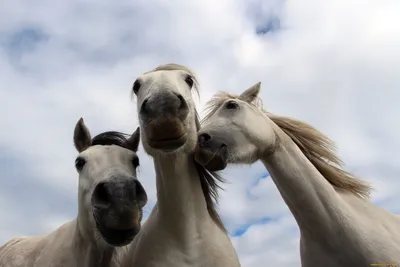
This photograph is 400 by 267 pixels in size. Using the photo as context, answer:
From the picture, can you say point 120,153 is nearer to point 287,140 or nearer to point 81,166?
point 81,166

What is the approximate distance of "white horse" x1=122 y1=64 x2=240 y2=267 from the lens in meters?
4.04

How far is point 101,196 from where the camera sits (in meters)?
3.76

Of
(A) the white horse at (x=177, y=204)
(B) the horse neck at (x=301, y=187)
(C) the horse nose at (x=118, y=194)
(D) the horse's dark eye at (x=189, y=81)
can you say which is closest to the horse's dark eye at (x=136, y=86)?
(A) the white horse at (x=177, y=204)

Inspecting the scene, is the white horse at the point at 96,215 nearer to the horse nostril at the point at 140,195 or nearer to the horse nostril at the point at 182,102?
the horse nostril at the point at 140,195

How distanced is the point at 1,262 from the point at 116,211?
7.66 ft

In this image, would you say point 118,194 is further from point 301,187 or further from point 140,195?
point 301,187

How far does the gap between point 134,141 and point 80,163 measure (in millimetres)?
834

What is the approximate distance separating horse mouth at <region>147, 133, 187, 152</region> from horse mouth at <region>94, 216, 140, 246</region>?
0.70m

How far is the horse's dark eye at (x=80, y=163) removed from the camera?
436cm

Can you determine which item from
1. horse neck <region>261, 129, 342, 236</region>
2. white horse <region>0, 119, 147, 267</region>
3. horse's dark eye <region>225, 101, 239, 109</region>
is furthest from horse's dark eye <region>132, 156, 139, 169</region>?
horse neck <region>261, 129, 342, 236</region>

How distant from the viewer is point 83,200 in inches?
166

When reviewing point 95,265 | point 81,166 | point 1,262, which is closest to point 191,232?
point 95,265

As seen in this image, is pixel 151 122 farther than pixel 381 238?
No

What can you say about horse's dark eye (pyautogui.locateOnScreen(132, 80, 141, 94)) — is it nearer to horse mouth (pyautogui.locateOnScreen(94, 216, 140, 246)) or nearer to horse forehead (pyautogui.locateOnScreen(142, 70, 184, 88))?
horse forehead (pyautogui.locateOnScreen(142, 70, 184, 88))
